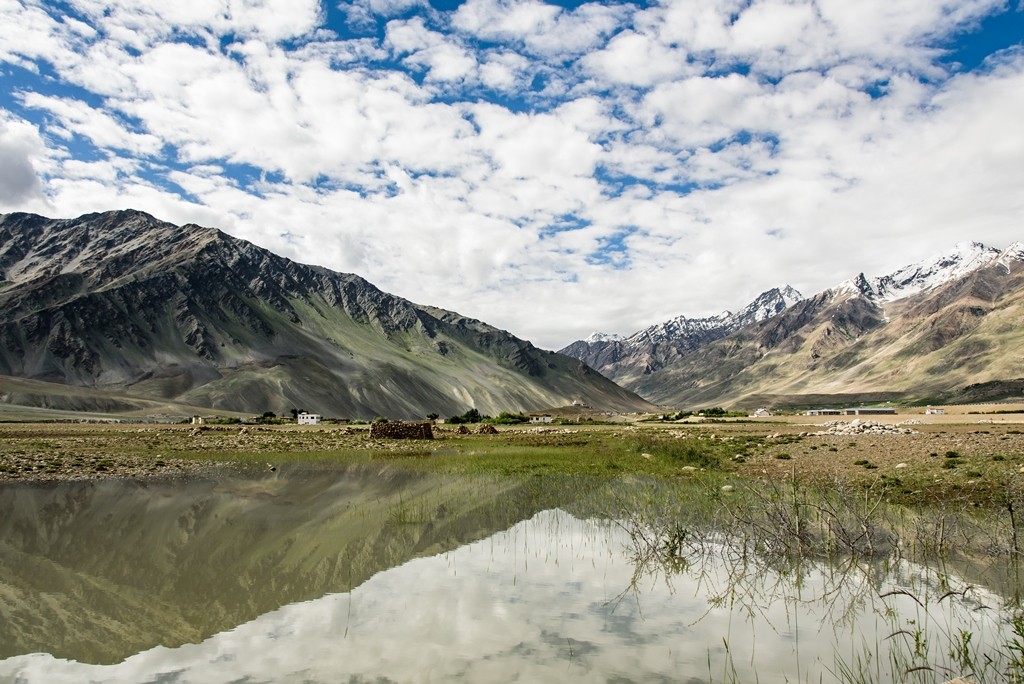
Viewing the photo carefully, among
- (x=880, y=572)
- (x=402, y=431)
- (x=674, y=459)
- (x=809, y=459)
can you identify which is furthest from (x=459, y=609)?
(x=402, y=431)

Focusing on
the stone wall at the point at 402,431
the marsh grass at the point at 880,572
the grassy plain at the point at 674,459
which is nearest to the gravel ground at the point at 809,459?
the grassy plain at the point at 674,459

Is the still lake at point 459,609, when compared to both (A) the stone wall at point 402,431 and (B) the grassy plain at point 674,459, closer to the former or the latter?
(B) the grassy plain at point 674,459

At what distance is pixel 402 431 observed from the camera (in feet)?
216

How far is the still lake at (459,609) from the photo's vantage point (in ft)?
28.5

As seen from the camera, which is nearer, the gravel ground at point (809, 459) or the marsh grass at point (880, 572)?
the marsh grass at point (880, 572)

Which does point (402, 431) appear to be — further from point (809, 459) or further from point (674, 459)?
point (809, 459)

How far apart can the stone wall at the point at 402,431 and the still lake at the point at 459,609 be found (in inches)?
1804

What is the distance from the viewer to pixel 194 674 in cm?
861

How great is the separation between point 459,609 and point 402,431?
5598 cm

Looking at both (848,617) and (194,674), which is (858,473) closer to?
(848,617)

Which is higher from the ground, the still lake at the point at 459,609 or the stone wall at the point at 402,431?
the stone wall at the point at 402,431

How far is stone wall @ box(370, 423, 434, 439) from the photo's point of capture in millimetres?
64562

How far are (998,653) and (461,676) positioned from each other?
7.56m

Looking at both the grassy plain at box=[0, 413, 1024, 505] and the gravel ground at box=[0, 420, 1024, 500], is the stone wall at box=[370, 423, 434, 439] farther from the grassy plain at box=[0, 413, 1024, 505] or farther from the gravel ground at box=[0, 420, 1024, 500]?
the gravel ground at box=[0, 420, 1024, 500]
